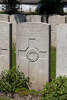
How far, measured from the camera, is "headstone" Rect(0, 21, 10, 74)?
22.9ft

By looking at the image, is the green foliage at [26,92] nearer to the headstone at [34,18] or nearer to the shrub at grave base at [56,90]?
the shrub at grave base at [56,90]

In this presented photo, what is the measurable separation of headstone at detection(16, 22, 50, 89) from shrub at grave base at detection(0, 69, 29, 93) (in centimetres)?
25

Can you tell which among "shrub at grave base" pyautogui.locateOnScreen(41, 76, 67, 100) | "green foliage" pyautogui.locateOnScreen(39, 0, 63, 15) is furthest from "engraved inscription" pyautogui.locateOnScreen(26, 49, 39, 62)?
"green foliage" pyautogui.locateOnScreen(39, 0, 63, 15)

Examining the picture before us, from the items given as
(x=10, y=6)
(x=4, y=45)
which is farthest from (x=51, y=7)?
(x=4, y=45)

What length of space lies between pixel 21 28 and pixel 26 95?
1.43 metres

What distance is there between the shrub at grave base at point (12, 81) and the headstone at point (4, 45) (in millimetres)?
270

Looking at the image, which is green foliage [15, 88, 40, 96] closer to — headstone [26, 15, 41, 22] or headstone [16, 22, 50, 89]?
headstone [16, 22, 50, 89]

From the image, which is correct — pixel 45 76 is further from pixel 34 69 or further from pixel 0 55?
pixel 0 55

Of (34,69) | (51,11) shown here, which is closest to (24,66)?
(34,69)

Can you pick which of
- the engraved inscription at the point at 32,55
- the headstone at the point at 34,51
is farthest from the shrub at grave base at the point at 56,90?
the engraved inscription at the point at 32,55

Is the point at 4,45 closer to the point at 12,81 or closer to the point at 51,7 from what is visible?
the point at 12,81

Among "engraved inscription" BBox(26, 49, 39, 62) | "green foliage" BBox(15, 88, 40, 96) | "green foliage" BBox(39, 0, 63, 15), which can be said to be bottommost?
"green foliage" BBox(15, 88, 40, 96)

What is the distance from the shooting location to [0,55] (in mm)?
7145

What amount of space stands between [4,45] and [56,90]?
5.61 feet
